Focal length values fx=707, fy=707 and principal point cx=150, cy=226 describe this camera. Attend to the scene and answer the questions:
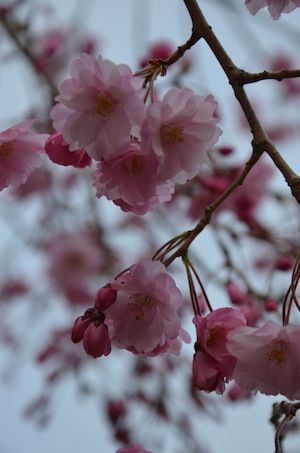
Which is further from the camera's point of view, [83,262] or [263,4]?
[83,262]

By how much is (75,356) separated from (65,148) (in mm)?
2671

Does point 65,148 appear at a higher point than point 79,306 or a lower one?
lower

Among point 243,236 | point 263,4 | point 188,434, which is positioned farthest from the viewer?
A: point 188,434

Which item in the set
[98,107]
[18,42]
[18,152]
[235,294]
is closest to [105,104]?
[98,107]

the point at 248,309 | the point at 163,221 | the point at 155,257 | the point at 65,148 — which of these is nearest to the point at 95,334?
the point at 155,257

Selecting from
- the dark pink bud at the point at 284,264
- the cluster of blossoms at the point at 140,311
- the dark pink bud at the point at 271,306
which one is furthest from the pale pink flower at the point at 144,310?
the dark pink bud at the point at 284,264

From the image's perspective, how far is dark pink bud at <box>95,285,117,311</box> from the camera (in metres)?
0.94

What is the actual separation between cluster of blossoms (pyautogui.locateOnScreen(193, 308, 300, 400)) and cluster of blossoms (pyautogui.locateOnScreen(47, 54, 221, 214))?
203mm

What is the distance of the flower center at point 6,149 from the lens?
1.11 meters

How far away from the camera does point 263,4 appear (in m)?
1.13

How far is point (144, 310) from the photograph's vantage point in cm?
98

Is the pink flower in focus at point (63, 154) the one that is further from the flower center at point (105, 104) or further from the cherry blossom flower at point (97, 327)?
the cherry blossom flower at point (97, 327)

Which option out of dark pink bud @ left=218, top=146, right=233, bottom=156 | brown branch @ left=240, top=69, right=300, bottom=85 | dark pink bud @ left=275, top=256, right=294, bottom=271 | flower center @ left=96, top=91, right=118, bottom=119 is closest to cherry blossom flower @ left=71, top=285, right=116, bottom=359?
flower center @ left=96, top=91, right=118, bottom=119

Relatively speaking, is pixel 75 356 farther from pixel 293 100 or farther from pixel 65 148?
pixel 65 148
